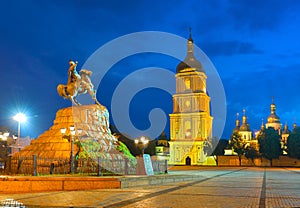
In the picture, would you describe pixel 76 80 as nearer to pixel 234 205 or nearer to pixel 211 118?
pixel 234 205

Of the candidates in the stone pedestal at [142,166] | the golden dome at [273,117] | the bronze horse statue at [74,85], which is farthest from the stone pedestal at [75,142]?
the golden dome at [273,117]

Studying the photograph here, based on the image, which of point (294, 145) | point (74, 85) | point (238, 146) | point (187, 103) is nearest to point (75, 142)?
point (74, 85)

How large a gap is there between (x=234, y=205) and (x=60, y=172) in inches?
395

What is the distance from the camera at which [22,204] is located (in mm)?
10383

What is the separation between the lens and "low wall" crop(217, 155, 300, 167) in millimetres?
65000

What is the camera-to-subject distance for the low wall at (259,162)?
213ft

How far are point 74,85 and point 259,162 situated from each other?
172 ft

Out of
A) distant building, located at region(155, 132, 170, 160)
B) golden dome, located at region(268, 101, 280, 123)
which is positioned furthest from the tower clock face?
golden dome, located at region(268, 101, 280, 123)

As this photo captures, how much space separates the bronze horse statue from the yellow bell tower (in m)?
50.6

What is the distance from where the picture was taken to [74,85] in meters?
22.4

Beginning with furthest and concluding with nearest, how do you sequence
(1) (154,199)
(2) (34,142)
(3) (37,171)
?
(2) (34,142)
(3) (37,171)
(1) (154,199)

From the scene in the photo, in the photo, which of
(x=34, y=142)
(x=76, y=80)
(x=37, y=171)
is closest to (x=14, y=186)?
(x=37, y=171)

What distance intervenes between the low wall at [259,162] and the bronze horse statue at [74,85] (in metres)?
49.1

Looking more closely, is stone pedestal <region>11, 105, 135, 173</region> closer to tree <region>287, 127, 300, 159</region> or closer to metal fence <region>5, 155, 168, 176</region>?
metal fence <region>5, 155, 168, 176</region>
